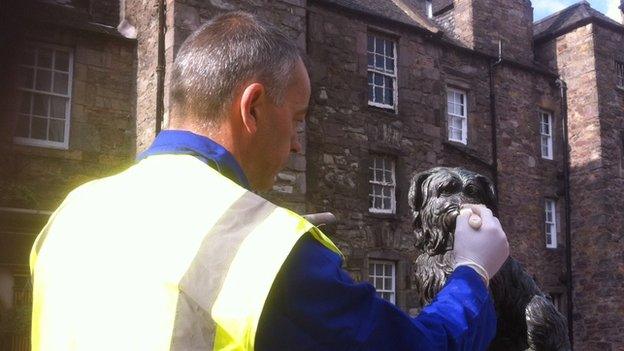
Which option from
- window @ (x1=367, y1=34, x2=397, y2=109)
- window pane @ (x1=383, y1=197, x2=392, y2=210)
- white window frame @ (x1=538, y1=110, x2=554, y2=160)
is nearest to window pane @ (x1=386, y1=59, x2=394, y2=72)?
window @ (x1=367, y1=34, x2=397, y2=109)

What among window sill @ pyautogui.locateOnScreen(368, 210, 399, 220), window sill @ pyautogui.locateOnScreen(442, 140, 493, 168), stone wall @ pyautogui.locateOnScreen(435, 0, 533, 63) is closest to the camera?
window sill @ pyautogui.locateOnScreen(368, 210, 399, 220)

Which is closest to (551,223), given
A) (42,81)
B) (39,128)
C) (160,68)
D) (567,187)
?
(567,187)

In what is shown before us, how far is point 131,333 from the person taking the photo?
3.97 ft

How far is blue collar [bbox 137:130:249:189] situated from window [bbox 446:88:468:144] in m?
17.0

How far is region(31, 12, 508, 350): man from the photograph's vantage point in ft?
3.91

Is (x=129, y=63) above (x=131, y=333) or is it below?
above

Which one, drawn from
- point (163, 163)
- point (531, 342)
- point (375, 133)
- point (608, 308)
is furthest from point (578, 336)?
point (163, 163)

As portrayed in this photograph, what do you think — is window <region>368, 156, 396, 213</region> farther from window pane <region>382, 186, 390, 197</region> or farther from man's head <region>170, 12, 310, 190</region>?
man's head <region>170, 12, 310, 190</region>

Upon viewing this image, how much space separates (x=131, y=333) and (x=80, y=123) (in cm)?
1107

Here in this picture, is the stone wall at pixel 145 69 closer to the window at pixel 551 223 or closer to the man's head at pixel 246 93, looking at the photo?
the man's head at pixel 246 93

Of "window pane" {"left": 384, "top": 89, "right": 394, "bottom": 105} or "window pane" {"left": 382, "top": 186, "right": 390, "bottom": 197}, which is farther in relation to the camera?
"window pane" {"left": 384, "top": 89, "right": 394, "bottom": 105}

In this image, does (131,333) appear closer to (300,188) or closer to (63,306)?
(63,306)

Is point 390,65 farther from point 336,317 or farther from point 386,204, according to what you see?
point 336,317

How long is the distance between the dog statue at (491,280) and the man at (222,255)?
870 mm
